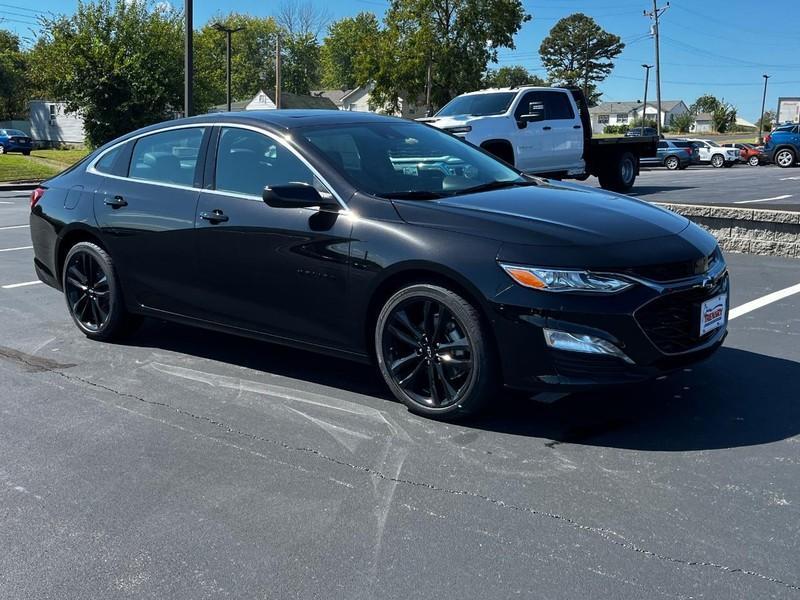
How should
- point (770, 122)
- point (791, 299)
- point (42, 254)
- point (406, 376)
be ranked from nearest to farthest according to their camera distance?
point (406, 376) → point (42, 254) → point (791, 299) → point (770, 122)

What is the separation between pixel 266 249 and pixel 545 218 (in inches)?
64.1

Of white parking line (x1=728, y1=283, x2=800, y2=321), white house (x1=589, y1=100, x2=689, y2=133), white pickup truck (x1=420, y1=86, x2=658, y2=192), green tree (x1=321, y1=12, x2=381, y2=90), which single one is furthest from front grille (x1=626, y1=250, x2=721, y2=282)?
white house (x1=589, y1=100, x2=689, y2=133)

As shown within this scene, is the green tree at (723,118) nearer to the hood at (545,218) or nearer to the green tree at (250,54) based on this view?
the green tree at (250,54)

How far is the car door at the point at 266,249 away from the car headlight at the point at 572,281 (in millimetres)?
1116

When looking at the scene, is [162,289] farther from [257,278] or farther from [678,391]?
[678,391]

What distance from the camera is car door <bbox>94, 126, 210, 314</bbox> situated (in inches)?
213

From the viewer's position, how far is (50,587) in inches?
113

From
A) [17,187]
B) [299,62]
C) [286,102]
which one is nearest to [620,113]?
[299,62]

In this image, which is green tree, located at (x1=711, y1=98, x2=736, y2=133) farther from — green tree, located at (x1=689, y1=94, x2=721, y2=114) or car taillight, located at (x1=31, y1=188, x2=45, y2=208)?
car taillight, located at (x1=31, y1=188, x2=45, y2=208)

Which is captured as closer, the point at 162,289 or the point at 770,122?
the point at 162,289

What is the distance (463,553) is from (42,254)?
4.73 metres

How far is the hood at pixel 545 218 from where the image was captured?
411 centimetres

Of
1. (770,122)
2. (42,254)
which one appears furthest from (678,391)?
(770,122)

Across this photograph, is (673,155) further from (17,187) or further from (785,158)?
(17,187)
